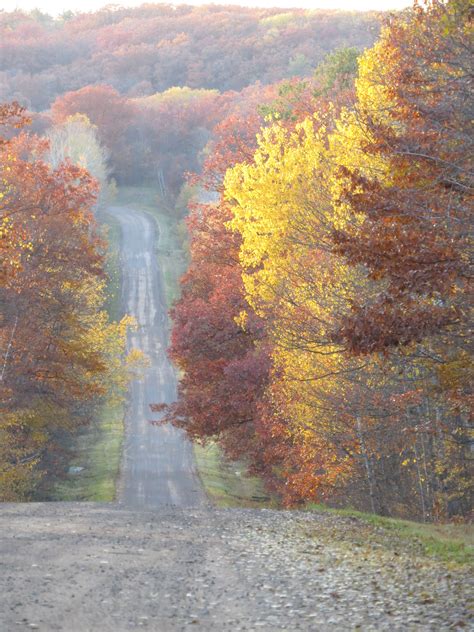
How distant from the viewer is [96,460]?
144 ft

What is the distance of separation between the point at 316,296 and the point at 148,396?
36645 millimetres

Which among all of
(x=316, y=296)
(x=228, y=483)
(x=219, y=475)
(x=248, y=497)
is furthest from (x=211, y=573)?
(x=219, y=475)

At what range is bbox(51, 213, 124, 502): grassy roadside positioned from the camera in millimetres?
37031

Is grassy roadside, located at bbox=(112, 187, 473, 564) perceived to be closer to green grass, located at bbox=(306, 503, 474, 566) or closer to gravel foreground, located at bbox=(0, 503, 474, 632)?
green grass, located at bbox=(306, 503, 474, 566)

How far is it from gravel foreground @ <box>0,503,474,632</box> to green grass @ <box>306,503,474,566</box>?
0.37 metres

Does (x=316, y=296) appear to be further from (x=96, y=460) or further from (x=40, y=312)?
(x=96, y=460)

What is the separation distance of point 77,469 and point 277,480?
13.5 m

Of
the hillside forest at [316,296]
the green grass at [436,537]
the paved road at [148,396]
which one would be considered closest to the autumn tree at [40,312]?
the hillside forest at [316,296]

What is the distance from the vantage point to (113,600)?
454 inches

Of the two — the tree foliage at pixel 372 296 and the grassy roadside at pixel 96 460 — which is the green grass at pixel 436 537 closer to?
the tree foliage at pixel 372 296

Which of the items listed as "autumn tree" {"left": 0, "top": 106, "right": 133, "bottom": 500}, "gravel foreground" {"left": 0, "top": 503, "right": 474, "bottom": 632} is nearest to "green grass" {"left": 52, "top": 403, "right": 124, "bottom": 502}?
"autumn tree" {"left": 0, "top": 106, "right": 133, "bottom": 500}

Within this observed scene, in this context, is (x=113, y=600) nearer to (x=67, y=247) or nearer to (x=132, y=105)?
(x=67, y=247)

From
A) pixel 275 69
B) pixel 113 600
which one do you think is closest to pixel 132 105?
pixel 275 69

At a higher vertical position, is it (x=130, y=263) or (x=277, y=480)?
(x=130, y=263)
